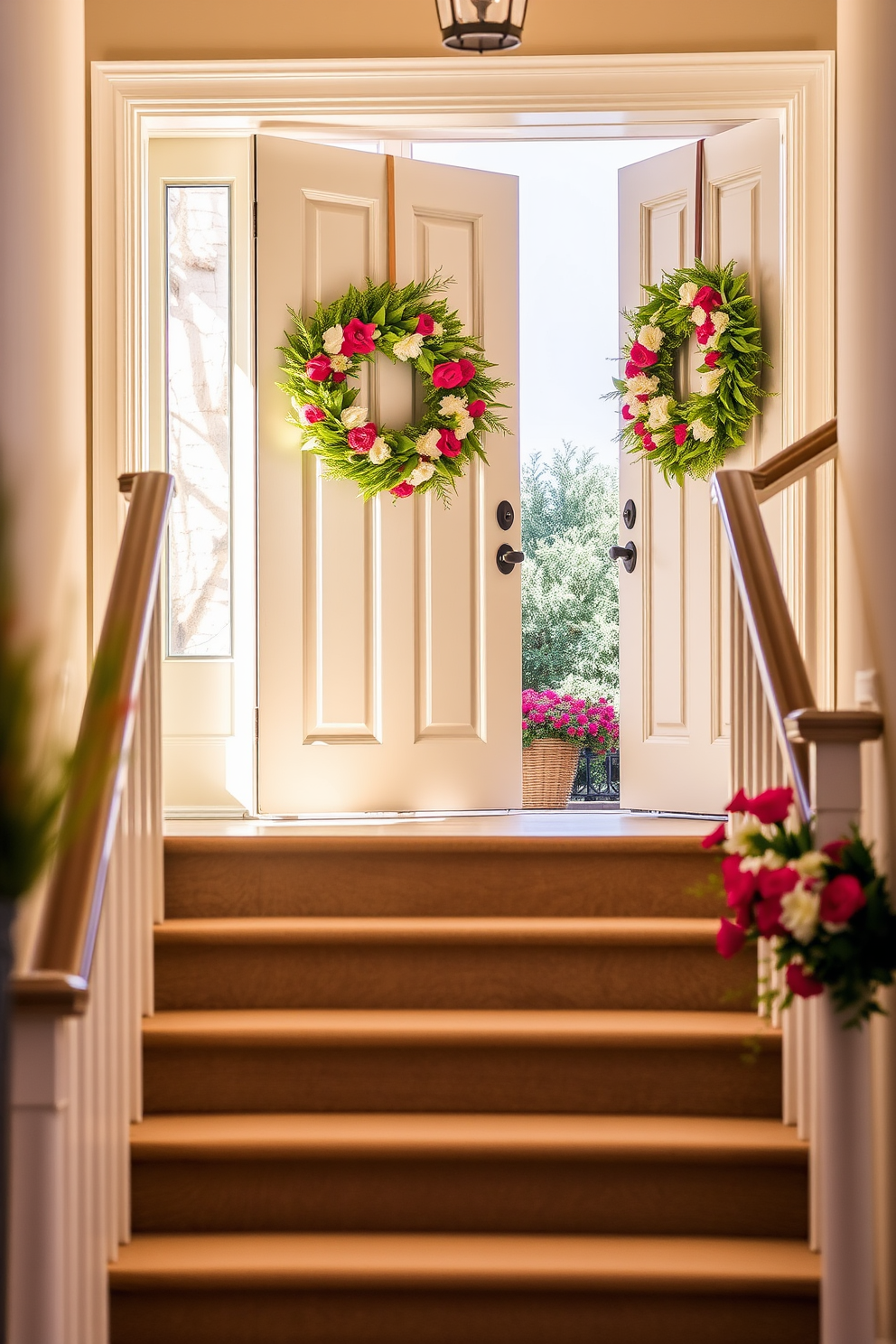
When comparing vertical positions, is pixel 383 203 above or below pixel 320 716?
above

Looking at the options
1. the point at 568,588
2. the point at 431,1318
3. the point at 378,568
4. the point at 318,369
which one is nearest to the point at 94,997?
the point at 431,1318

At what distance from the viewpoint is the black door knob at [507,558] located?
15.4 feet

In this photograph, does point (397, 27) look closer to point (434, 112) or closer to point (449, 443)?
point (434, 112)

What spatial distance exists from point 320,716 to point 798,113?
2.43m

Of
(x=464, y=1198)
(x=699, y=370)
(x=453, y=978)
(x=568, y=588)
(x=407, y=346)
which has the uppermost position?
(x=407, y=346)

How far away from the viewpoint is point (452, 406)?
14.7 feet

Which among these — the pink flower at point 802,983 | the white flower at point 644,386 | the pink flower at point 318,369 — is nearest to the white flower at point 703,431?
the white flower at point 644,386

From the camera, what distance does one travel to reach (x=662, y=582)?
Result: 458cm

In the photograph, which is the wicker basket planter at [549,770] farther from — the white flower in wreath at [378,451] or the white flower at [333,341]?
the white flower at [333,341]

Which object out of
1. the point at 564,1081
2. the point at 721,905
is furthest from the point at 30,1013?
the point at 721,905

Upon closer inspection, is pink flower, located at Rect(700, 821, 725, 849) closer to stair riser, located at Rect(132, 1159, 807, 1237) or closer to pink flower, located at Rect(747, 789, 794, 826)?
pink flower, located at Rect(747, 789, 794, 826)

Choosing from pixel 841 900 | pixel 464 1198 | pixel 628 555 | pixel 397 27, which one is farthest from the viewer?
pixel 628 555

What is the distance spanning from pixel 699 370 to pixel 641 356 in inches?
9.5

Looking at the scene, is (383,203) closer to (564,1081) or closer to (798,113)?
(798,113)
